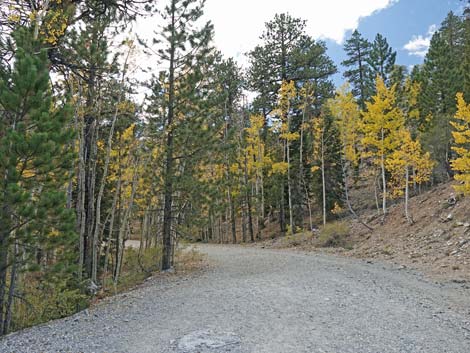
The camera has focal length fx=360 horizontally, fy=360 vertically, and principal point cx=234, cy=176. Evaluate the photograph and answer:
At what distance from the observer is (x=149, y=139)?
36.6ft

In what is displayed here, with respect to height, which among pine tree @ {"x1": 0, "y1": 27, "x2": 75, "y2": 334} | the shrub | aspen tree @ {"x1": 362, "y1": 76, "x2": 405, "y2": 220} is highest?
aspen tree @ {"x1": 362, "y1": 76, "x2": 405, "y2": 220}

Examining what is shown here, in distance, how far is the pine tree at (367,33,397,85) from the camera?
84.0ft

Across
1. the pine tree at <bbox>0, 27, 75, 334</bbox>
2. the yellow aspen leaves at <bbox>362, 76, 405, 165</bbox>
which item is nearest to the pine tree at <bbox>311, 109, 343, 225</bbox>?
the yellow aspen leaves at <bbox>362, 76, 405, 165</bbox>

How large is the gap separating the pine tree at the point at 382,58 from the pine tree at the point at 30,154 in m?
24.6

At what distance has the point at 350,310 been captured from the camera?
6.29 meters

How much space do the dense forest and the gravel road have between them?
1.36 metres

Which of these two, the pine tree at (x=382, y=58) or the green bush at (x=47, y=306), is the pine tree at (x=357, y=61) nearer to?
the pine tree at (x=382, y=58)

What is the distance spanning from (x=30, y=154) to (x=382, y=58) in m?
25.6

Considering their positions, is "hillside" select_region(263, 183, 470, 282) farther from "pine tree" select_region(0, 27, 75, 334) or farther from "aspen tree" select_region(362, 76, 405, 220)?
"pine tree" select_region(0, 27, 75, 334)

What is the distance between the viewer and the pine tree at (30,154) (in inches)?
209

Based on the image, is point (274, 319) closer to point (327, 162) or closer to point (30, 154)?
point (30, 154)

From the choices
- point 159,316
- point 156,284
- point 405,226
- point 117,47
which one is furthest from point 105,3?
point 405,226

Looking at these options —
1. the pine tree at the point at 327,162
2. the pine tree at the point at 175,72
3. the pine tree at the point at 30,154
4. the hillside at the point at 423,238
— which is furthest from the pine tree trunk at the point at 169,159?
the pine tree at the point at 327,162

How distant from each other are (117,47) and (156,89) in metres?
2.29
